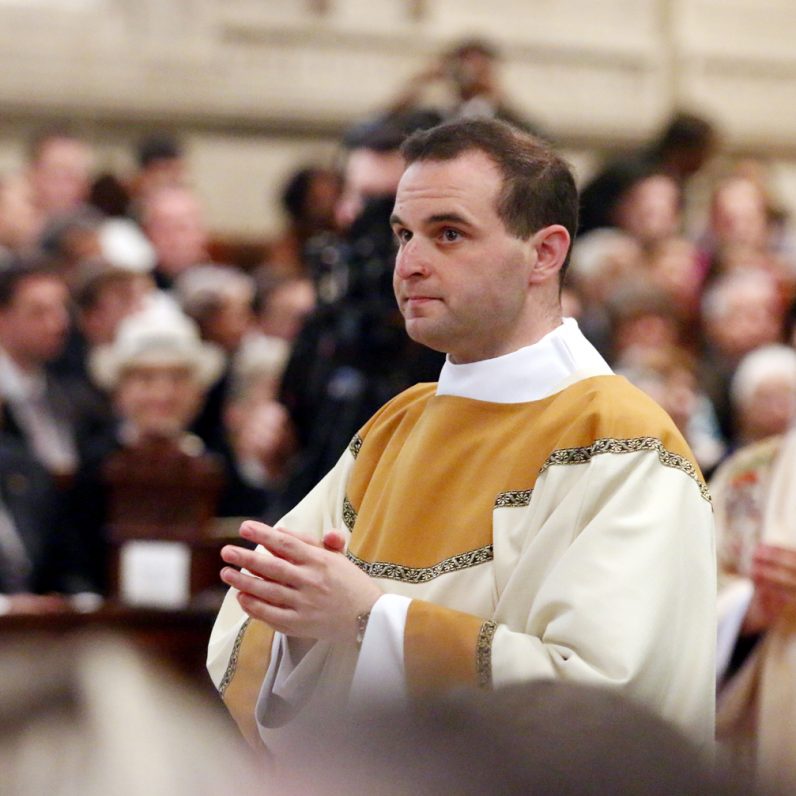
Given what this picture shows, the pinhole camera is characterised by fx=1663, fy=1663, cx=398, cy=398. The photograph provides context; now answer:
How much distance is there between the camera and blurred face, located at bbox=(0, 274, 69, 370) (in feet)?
20.2

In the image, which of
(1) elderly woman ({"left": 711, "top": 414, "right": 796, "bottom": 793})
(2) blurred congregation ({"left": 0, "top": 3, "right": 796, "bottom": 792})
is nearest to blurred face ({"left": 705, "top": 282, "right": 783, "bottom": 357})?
(2) blurred congregation ({"left": 0, "top": 3, "right": 796, "bottom": 792})

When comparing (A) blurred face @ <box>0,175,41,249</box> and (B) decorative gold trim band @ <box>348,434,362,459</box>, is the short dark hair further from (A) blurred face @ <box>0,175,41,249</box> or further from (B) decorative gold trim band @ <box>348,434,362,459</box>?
(A) blurred face @ <box>0,175,41,249</box>

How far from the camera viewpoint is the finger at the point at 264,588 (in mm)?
2516

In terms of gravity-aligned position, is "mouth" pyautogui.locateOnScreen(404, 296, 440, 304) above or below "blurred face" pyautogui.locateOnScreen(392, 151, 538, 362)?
below

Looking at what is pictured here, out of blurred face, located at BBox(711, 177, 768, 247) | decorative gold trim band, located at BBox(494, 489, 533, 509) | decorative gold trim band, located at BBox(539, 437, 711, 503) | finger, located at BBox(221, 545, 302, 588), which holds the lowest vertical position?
blurred face, located at BBox(711, 177, 768, 247)

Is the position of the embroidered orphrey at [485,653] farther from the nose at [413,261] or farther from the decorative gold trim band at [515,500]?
the nose at [413,261]

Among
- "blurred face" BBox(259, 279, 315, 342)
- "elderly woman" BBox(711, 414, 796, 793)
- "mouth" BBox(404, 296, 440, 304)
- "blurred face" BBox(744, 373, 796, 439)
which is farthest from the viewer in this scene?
"blurred face" BBox(259, 279, 315, 342)

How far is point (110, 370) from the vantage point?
19.0 feet

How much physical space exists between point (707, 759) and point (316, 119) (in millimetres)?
9934

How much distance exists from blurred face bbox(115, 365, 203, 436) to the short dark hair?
3042 millimetres

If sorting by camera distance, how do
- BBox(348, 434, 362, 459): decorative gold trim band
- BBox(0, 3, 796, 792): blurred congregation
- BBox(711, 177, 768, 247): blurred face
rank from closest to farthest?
BBox(348, 434, 362, 459): decorative gold trim band < BBox(0, 3, 796, 792): blurred congregation < BBox(711, 177, 768, 247): blurred face

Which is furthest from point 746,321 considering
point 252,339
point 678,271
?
point 252,339

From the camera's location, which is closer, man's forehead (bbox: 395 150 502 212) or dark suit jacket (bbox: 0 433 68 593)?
man's forehead (bbox: 395 150 502 212)

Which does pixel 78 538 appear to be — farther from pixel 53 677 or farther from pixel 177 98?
pixel 177 98
